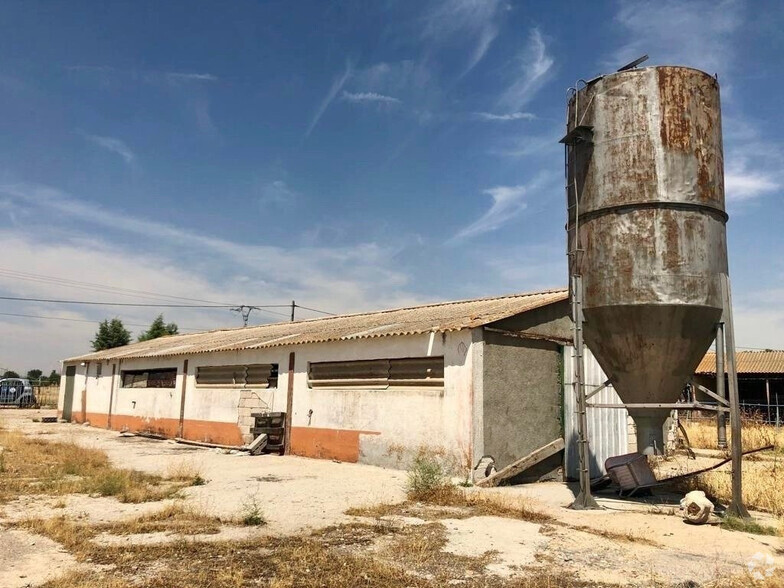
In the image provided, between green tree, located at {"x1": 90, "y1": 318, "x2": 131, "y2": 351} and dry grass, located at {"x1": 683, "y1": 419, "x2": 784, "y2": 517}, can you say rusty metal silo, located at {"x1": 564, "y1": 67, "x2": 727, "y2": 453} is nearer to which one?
dry grass, located at {"x1": 683, "y1": 419, "x2": 784, "y2": 517}

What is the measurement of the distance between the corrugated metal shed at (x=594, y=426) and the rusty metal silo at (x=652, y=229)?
10.2 feet

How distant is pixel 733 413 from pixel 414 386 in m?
5.97

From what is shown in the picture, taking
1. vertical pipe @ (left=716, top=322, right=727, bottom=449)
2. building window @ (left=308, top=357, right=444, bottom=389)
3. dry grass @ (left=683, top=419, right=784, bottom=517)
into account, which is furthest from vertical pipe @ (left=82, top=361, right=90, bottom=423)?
vertical pipe @ (left=716, top=322, right=727, bottom=449)

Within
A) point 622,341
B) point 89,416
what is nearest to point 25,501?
point 622,341

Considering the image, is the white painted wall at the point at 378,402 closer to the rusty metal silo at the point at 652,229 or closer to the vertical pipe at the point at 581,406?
the vertical pipe at the point at 581,406

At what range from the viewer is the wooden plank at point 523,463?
10.6 meters

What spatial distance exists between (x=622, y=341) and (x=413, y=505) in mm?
3742

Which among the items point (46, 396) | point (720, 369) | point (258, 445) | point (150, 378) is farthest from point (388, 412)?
point (46, 396)

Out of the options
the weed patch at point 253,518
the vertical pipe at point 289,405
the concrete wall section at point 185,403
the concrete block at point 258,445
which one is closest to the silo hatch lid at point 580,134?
the weed patch at point 253,518

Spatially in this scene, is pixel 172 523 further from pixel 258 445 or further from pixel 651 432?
pixel 258 445

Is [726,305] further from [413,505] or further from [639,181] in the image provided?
[413,505]

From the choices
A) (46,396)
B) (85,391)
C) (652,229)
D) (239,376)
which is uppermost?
(652,229)

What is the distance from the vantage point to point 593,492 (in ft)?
33.8

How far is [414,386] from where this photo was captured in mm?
12453
